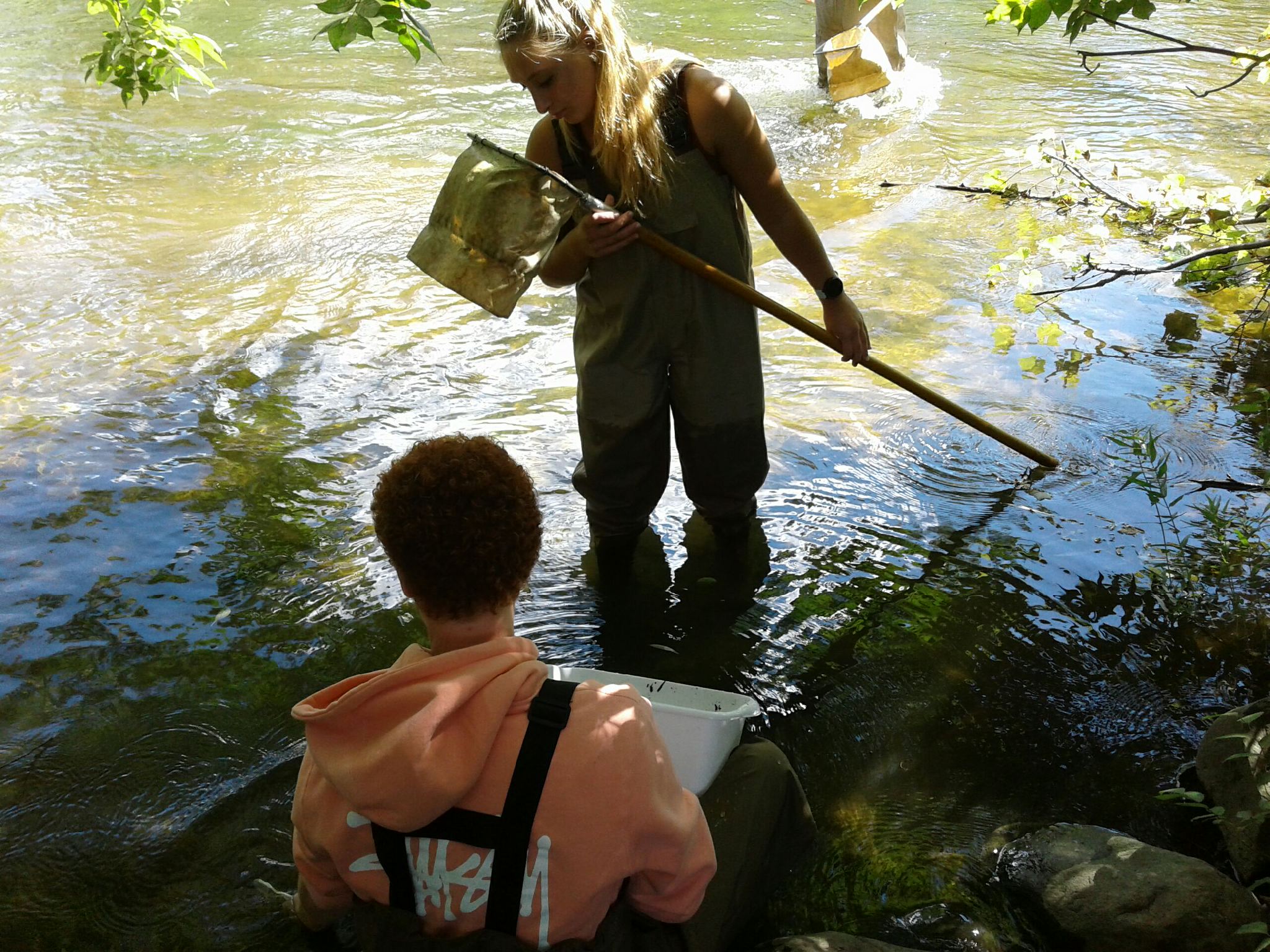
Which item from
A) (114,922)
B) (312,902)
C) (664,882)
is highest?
(664,882)

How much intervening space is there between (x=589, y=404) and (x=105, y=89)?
355 inches

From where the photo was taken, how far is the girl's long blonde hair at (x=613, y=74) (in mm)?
2689

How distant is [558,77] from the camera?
275cm

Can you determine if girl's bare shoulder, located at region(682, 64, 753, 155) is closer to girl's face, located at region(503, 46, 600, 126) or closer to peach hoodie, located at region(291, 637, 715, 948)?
girl's face, located at region(503, 46, 600, 126)

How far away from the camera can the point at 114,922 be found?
2.54m

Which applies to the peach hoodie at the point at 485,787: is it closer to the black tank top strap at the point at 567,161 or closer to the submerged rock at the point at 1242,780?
the submerged rock at the point at 1242,780

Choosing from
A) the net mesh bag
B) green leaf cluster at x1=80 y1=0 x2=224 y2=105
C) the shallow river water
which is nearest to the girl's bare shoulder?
the net mesh bag

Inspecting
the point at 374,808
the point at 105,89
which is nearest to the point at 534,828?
the point at 374,808

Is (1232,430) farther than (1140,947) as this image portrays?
Yes

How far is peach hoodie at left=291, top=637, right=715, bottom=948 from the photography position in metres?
1.61

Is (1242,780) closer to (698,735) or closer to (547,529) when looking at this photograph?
(698,735)

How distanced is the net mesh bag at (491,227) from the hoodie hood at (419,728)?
4.38ft

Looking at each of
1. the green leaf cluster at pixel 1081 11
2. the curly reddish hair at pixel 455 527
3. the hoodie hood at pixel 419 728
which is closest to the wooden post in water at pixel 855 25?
the green leaf cluster at pixel 1081 11

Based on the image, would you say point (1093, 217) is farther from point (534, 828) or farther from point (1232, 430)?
point (534, 828)
